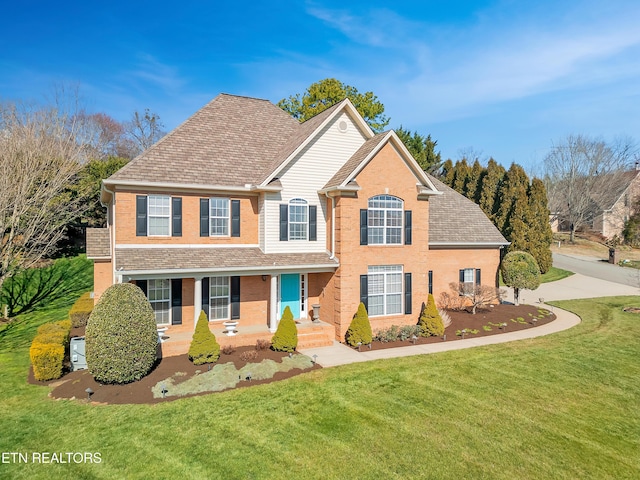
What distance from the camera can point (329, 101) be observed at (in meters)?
36.2

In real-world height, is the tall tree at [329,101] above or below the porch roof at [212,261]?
Result: above

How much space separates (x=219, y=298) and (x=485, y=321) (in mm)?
13312

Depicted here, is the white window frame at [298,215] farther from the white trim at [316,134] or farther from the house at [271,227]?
the white trim at [316,134]

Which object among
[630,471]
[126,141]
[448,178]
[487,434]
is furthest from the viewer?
[126,141]

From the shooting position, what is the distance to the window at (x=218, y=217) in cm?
1698

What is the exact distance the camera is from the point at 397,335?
17.2m

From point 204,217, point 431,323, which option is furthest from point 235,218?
point 431,323

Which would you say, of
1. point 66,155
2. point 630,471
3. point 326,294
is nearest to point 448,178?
point 326,294

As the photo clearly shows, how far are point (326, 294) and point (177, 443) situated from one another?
1022cm

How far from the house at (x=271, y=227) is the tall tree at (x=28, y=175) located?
14.4 feet

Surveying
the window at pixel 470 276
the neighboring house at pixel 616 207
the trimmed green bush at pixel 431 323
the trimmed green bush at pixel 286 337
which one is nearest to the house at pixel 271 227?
the trimmed green bush at pixel 431 323

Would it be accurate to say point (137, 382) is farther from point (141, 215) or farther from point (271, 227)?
point (271, 227)

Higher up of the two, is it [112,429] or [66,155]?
[66,155]

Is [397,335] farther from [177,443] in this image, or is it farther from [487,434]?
[177,443]
